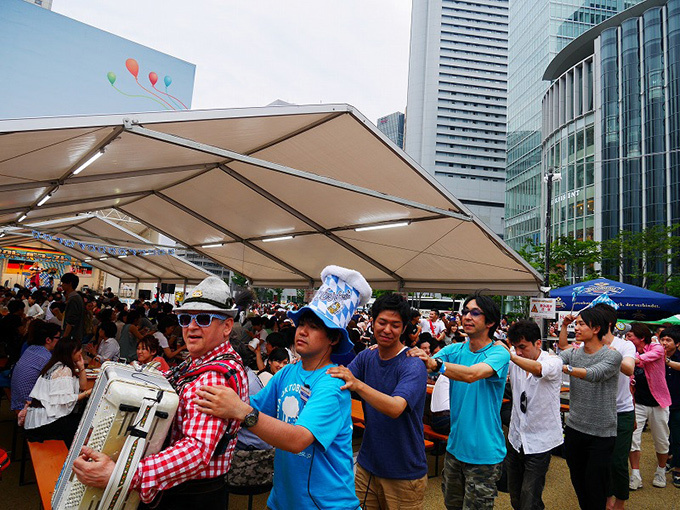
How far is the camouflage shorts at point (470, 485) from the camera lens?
9.87 ft

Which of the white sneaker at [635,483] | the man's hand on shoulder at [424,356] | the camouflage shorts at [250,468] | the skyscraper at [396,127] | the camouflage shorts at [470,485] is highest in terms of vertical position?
the skyscraper at [396,127]

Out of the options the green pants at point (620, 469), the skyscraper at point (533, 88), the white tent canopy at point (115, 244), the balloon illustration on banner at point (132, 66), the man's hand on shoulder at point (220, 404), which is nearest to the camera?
the man's hand on shoulder at point (220, 404)

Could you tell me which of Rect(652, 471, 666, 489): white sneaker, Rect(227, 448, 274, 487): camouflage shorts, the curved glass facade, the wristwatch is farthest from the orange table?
the curved glass facade

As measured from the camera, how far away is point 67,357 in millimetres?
4266

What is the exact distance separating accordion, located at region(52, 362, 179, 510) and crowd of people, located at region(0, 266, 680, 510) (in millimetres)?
43

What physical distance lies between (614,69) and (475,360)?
170ft

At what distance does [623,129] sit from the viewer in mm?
43062

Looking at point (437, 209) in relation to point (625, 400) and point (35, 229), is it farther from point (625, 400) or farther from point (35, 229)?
point (35, 229)

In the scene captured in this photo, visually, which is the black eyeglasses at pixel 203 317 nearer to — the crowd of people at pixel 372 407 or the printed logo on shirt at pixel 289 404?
the crowd of people at pixel 372 407

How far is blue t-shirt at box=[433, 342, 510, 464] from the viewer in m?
3.04

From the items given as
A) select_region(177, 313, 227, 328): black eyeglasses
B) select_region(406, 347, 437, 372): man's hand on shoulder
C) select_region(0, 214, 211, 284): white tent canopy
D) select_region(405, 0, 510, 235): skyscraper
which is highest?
select_region(405, 0, 510, 235): skyscraper

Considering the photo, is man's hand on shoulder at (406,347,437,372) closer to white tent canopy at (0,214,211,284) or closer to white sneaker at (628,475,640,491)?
white sneaker at (628,475,640,491)

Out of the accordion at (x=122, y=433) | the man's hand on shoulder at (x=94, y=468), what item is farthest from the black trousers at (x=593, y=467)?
the man's hand on shoulder at (x=94, y=468)

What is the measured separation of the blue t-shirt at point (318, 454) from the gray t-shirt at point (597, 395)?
261 cm
